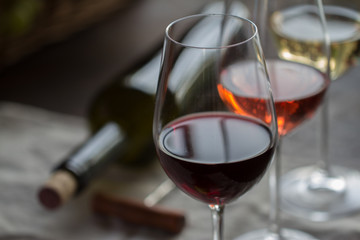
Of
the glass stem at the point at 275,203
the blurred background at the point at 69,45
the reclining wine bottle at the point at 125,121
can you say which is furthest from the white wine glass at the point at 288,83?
the blurred background at the point at 69,45

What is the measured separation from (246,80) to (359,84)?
84cm

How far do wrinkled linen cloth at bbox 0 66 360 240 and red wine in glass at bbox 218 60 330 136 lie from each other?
262 mm

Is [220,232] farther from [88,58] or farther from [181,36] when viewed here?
[88,58]

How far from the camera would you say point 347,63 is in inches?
43.2

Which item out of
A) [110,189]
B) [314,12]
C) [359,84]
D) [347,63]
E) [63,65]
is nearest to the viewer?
[314,12]

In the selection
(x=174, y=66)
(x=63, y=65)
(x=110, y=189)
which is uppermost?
(x=63, y=65)

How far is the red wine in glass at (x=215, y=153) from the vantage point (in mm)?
735

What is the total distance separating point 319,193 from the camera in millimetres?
1224

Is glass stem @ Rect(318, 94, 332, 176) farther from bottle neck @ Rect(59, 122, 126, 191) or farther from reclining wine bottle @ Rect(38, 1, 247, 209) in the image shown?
bottle neck @ Rect(59, 122, 126, 191)

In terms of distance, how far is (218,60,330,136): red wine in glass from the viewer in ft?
2.64

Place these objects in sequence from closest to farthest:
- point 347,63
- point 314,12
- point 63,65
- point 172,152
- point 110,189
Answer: point 172,152, point 314,12, point 347,63, point 110,189, point 63,65

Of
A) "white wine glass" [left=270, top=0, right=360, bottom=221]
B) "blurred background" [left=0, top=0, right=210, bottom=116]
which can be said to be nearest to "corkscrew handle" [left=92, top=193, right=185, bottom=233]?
"white wine glass" [left=270, top=0, right=360, bottom=221]

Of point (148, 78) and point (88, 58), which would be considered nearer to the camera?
point (148, 78)

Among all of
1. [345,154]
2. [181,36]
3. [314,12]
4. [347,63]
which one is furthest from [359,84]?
[181,36]
